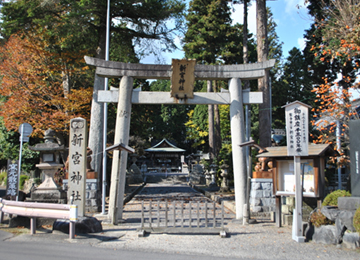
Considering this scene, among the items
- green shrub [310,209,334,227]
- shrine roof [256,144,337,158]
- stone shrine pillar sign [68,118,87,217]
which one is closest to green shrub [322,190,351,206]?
green shrub [310,209,334,227]

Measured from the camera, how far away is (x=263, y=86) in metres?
14.1

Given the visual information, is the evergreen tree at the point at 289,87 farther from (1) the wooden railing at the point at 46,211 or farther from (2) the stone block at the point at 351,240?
(1) the wooden railing at the point at 46,211

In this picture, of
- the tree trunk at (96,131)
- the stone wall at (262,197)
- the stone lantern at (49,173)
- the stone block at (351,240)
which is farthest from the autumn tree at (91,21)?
the stone block at (351,240)

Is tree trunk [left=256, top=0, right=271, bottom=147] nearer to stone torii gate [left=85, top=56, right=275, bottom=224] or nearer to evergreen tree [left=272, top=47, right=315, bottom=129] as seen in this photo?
stone torii gate [left=85, top=56, right=275, bottom=224]

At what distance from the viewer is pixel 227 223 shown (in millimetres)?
10008

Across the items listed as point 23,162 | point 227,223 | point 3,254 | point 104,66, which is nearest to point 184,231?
point 227,223

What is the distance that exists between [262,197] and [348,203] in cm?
424

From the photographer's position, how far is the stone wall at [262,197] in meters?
11.2

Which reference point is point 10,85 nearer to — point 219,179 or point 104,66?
point 104,66

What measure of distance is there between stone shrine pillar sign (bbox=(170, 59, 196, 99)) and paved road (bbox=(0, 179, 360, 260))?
14.5ft

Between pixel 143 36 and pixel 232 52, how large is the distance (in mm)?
9362

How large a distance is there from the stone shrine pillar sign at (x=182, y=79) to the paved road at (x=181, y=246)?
4415mm

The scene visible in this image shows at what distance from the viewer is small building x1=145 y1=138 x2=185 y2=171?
143 feet

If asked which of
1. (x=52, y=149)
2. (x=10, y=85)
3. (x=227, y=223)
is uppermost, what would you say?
(x=10, y=85)
